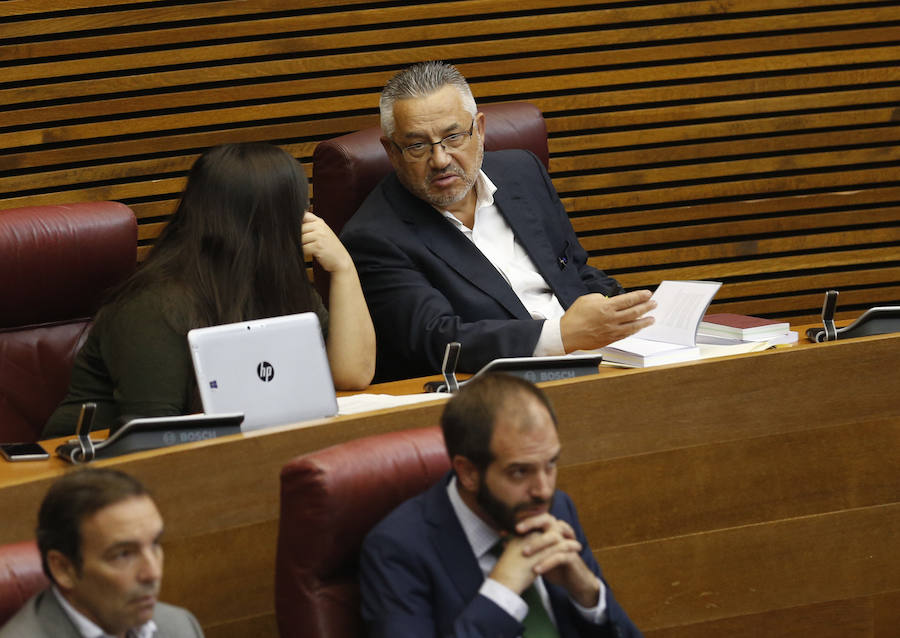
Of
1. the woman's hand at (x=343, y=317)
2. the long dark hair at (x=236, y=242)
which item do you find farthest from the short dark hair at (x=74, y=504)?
the woman's hand at (x=343, y=317)

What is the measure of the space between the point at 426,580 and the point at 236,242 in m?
1.09

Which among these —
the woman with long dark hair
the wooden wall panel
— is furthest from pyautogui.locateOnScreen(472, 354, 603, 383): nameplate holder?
the wooden wall panel

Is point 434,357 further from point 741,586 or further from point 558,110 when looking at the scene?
point 558,110

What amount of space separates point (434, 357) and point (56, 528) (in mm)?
1571

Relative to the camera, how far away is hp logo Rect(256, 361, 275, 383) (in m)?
2.38

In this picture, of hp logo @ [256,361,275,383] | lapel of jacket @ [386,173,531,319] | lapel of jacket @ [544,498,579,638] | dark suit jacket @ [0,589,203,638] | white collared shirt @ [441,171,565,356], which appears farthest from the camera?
white collared shirt @ [441,171,565,356]

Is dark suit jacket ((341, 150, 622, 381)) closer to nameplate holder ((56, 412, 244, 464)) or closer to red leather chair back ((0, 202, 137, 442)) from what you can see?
red leather chair back ((0, 202, 137, 442))

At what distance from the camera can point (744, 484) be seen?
2.60m

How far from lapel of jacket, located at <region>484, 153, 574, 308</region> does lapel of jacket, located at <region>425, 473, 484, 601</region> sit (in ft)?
5.10

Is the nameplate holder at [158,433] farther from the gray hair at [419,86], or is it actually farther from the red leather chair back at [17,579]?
the gray hair at [419,86]

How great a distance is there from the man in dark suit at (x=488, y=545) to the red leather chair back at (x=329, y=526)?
0.06 m

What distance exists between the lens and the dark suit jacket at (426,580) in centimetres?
181

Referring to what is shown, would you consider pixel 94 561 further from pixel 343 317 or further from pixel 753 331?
pixel 753 331

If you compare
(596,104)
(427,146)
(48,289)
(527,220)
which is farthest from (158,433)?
(596,104)
